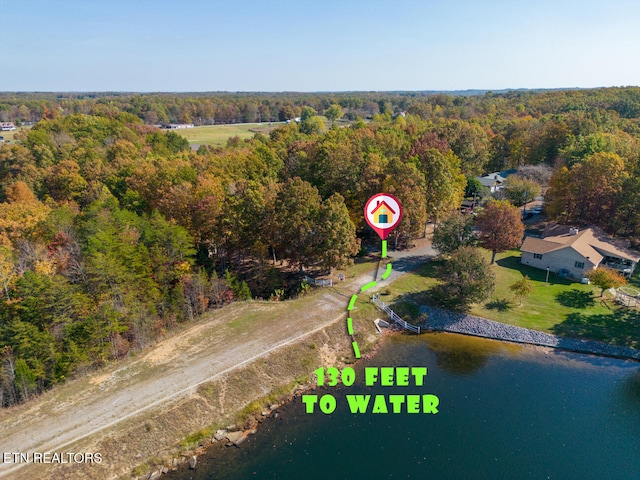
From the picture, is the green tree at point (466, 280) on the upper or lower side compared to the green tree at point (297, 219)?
lower

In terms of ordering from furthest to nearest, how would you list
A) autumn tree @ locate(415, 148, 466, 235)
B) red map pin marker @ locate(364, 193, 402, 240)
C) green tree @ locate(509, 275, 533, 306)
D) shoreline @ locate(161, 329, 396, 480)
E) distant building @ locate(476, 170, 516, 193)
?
distant building @ locate(476, 170, 516, 193), autumn tree @ locate(415, 148, 466, 235), red map pin marker @ locate(364, 193, 402, 240), green tree @ locate(509, 275, 533, 306), shoreline @ locate(161, 329, 396, 480)

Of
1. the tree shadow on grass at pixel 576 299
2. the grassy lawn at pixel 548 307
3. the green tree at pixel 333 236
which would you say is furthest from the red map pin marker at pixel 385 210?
the tree shadow on grass at pixel 576 299

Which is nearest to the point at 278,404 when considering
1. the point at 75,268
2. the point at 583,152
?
the point at 75,268

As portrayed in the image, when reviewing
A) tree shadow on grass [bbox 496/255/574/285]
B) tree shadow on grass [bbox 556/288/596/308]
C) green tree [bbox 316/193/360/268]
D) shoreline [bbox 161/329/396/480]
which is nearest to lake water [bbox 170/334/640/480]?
shoreline [bbox 161/329/396/480]

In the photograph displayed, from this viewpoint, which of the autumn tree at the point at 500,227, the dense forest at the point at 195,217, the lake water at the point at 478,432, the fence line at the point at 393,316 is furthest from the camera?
the autumn tree at the point at 500,227

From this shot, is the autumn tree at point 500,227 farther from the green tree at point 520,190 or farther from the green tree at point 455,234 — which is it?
the green tree at point 520,190

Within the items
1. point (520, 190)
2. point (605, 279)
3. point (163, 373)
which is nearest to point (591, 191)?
point (520, 190)

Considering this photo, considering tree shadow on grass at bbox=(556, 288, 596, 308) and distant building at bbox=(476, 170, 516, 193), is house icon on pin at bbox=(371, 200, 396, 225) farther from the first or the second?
distant building at bbox=(476, 170, 516, 193)
